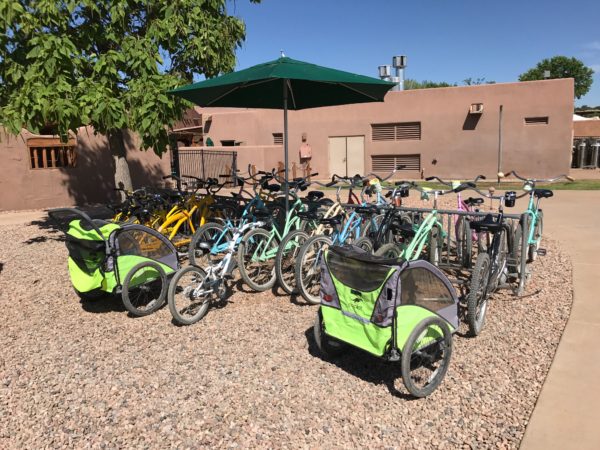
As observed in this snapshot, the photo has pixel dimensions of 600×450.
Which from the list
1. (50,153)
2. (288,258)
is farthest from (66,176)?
(288,258)

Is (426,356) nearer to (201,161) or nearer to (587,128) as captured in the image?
(201,161)

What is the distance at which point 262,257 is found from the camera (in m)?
5.23

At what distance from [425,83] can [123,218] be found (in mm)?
49093

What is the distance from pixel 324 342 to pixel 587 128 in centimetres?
3097

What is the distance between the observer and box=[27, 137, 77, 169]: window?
12.2 metres

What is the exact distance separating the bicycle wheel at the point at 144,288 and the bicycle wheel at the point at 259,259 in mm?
830

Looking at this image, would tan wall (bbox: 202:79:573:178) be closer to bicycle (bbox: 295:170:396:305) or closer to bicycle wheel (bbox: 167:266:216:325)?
bicycle (bbox: 295:170:396:305)

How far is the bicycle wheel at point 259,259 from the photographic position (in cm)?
509

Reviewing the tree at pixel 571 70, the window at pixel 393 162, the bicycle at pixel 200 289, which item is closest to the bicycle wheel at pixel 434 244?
the bicycle at pixel 200 289

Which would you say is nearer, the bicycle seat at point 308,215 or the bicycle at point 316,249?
the bicycle at point 316,249

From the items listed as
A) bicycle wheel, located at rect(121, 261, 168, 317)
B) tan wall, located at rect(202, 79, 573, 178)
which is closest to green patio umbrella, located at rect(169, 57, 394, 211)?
bicycle wheel, located at rect(121, 261, 168, 317)

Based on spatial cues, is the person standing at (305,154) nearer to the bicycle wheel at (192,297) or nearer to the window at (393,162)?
the window at (393,162)

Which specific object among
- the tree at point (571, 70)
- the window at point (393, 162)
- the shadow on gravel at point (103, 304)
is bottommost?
the shadow on gravel at point (103, 304)

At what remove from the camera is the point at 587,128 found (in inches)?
1128
